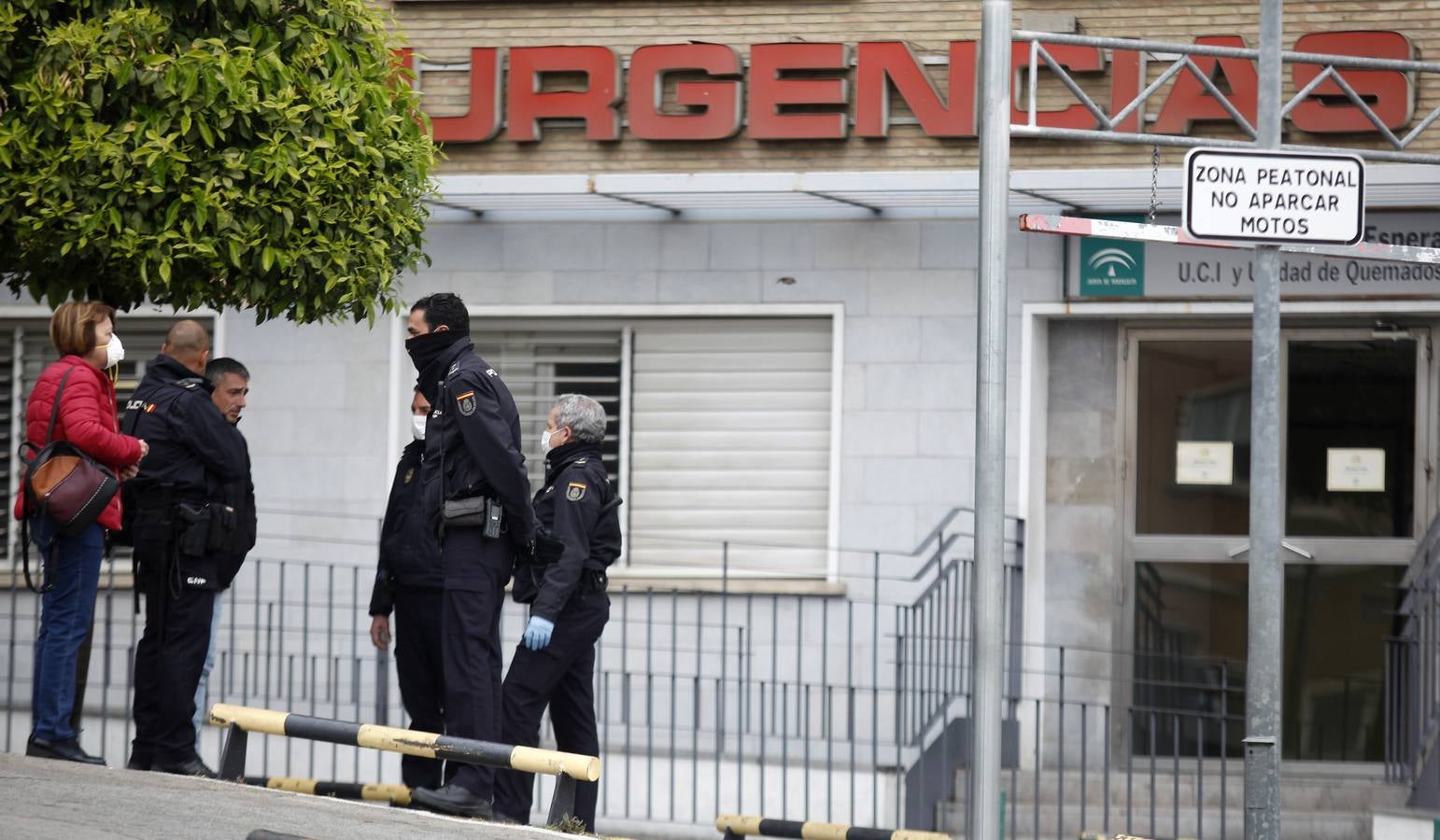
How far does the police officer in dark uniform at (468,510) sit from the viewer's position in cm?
685

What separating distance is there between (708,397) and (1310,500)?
344 cm

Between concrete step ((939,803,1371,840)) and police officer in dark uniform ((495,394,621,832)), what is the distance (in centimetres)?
252

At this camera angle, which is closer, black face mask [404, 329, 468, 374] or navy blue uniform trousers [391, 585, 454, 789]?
black face mask [404, 329, 468, 374]

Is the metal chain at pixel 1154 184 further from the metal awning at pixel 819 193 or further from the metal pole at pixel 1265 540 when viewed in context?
the metal pole at pixel 1265 540

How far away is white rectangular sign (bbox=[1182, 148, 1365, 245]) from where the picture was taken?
6270 millimetres

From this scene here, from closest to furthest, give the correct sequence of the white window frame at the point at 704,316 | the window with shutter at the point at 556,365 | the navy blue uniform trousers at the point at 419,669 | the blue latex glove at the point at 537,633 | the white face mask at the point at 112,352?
the blue latex glove at the point at 537,633, the white face mask at the point at 112,352, the navy blue uniform trousers at the point at 419,669, the white window frame at the point at 704,316, the window with shutter at the point at 556,365

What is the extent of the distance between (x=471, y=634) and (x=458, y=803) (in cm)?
59

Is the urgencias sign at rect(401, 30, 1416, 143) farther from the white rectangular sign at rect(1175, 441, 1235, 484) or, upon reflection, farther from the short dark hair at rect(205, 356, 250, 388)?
the short dark hair at rect(205, 356, 250, 388)

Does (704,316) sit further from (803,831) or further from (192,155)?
(192,155)

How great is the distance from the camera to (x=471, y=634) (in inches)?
272

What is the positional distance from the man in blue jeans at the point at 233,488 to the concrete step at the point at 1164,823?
3.75 meters

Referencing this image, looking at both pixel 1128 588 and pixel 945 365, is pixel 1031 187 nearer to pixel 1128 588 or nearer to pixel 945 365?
pixel 945 365

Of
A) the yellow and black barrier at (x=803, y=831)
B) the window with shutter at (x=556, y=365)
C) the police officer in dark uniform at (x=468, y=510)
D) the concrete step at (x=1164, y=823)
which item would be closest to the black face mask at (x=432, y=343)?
the police officer in dark uniform at (x=468, y=510)

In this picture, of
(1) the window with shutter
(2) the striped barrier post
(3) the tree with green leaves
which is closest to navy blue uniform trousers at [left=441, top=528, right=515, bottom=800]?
(2) the striped barrier post
